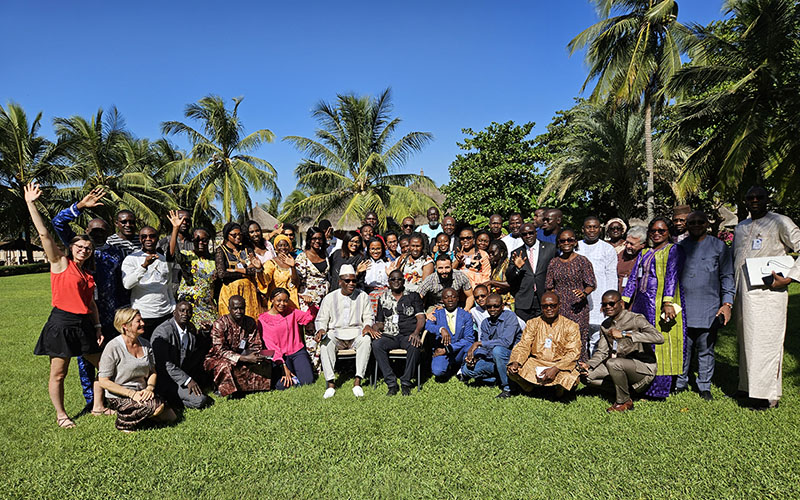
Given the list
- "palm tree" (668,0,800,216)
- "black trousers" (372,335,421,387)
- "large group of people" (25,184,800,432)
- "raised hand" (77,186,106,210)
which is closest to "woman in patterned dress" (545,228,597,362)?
"large group of people" (25,184,800,432)

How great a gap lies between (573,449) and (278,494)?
8.71 ft

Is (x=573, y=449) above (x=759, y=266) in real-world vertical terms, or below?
below

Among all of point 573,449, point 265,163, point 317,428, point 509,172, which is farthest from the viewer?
point 265,163

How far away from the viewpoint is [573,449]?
13.9ft

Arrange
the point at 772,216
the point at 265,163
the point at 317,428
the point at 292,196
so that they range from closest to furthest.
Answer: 1. the point at 317,428
2. the point at 772,216
3. the point at 265,163
4. the point at 292,196

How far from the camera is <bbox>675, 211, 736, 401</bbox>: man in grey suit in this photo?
212 inches

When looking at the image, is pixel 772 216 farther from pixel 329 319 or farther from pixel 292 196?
pixel 292 196

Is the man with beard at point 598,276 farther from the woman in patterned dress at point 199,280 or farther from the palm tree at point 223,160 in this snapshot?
the palm tree at point 223,160

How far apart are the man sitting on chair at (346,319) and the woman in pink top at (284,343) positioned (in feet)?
0.91

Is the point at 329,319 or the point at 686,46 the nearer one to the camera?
the point at 329,319

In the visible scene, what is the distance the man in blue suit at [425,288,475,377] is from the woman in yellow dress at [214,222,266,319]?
2.59m

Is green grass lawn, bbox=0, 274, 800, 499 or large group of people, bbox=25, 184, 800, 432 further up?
large group of people, bbox=25, 184, 800, 432

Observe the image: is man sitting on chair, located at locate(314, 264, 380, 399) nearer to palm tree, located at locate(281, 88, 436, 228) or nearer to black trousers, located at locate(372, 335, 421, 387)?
black trousers, located at locate(372, 335, 421, 387)

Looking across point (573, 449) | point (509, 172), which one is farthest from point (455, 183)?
point (573, 449)
